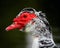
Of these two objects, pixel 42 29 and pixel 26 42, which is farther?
pixel 26 42

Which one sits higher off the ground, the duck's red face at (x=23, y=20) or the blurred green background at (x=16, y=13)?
the blurred green background at (x=16, y=13)

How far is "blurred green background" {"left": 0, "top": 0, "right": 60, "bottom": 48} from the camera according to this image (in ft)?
20.5

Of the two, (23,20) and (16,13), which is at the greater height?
(16,13)

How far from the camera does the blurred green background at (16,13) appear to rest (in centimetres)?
624

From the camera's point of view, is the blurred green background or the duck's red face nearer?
the duck's red face

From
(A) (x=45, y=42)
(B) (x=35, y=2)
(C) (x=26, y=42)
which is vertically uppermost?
(B) (x=35, y=2)

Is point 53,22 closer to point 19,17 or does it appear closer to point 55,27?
point 55,27

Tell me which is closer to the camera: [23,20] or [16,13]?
[23,20]

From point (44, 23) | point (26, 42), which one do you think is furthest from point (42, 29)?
point (26, 42)

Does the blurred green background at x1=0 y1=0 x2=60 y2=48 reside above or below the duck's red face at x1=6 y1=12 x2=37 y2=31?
above

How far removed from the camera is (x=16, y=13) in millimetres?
6199

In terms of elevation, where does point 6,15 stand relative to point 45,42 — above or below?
above

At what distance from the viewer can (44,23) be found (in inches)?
143

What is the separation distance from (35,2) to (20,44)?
526 millimetres
